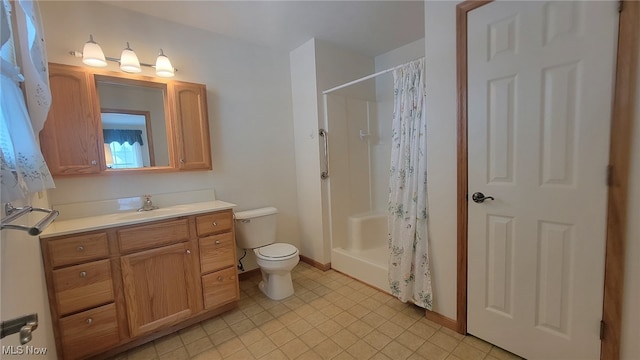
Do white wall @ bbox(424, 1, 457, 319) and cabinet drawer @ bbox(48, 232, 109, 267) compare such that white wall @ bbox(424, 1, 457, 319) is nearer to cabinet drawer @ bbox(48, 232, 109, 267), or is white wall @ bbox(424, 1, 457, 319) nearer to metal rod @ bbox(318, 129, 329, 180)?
metal rod @ bbox(318, 129, 329, 180)

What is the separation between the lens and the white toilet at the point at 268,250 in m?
2.20

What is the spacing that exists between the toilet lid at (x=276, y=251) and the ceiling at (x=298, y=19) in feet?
6.47

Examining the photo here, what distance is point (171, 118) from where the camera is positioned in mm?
2145

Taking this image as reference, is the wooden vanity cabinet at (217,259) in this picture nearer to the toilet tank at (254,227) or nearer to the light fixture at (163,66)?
the toilet tank at (254,227)

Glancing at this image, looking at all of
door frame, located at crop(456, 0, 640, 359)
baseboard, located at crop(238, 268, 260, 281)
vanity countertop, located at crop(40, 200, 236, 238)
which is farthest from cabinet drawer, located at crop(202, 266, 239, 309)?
door frame, located at crop(456, 0, 640, 359)

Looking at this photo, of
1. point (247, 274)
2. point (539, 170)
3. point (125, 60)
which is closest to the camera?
point (539, 170)

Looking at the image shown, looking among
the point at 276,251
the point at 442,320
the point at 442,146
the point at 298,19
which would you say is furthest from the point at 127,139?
the point at 442,320

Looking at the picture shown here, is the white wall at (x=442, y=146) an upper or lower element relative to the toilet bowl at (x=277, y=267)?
upper

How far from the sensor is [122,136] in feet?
6.47

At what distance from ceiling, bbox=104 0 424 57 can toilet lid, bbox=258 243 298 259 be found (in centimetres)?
197

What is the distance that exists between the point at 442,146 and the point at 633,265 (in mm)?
1005

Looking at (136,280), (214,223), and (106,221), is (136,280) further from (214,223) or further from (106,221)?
(214,223)

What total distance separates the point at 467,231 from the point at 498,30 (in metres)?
1.16

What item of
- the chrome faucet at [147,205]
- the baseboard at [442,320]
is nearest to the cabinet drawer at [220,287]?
the chrome faucet at [147,205]
